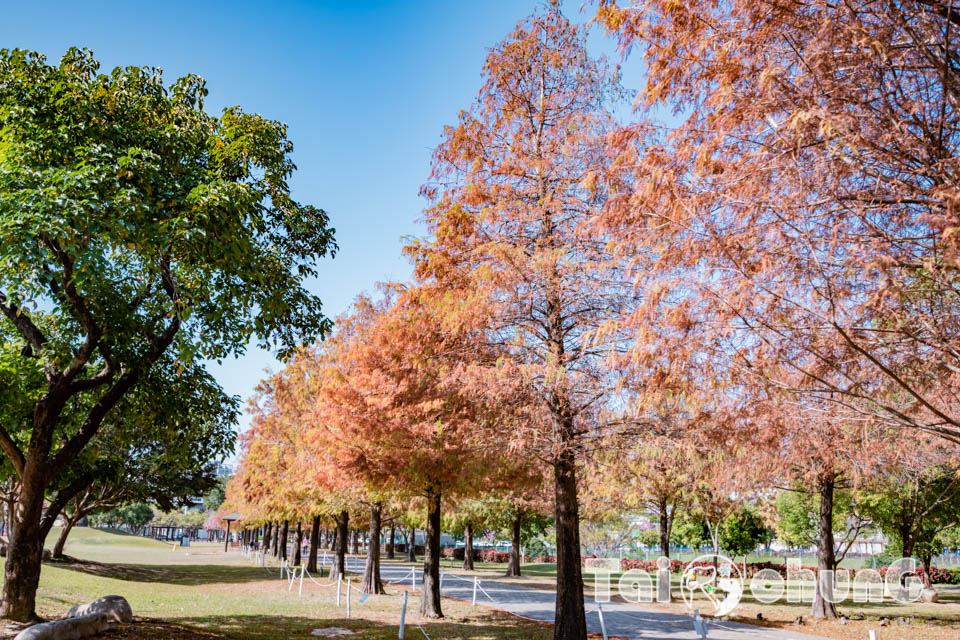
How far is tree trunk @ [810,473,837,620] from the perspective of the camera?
61.4 feet

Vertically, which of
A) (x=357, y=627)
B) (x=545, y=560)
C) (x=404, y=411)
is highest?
(x=404, y=411)

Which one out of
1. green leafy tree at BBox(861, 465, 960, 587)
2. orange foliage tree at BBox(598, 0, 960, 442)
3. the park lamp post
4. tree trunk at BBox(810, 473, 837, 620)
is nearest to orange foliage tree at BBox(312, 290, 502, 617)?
orange foliage tree at BBox(598, 0, 960, 442)

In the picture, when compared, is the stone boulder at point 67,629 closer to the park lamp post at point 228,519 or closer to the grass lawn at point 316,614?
the grass lawn at point 316,614

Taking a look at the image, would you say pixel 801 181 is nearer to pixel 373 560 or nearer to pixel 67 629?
pixel 67 629

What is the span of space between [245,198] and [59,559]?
120 ft

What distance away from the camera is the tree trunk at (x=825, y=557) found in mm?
18719

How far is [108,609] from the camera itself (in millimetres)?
11305

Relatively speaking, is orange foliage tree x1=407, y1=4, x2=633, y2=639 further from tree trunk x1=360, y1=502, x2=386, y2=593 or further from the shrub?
the shrub

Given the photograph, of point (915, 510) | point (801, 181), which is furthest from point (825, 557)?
point (801, 181)

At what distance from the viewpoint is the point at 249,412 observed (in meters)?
32.7

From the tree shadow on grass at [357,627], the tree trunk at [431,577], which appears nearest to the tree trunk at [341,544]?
the tree trunk at [431,577]

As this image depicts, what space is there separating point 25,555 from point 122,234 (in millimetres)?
6170

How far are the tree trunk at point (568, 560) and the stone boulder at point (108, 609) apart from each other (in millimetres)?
7905

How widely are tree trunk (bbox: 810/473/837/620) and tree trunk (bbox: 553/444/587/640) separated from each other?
33.5 ft
